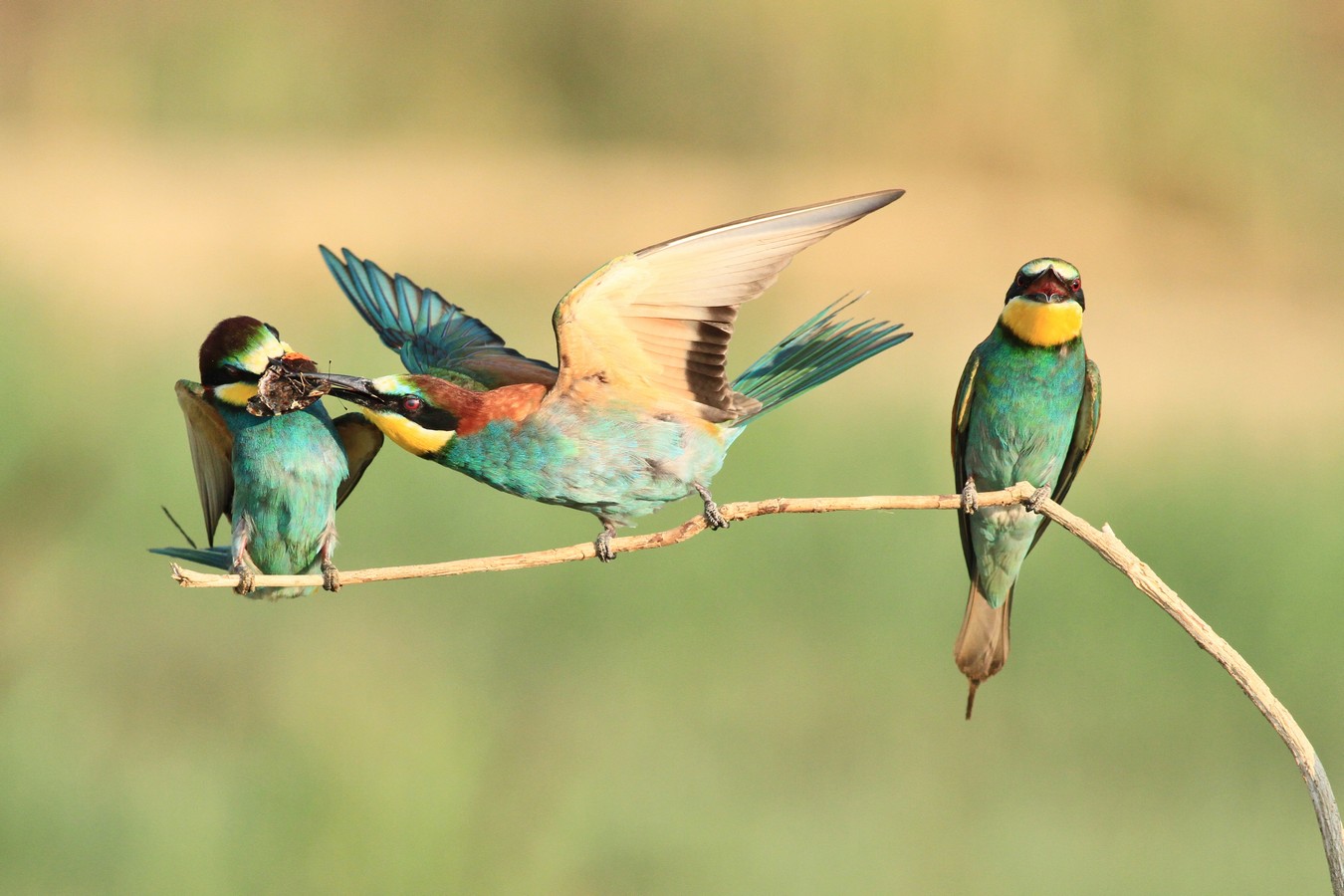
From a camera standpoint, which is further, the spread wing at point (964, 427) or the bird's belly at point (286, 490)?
the spread wing at point (964, 427)

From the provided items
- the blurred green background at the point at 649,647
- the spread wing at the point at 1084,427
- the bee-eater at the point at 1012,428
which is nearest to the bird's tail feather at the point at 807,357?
the bee-eater at the point at 1012,428

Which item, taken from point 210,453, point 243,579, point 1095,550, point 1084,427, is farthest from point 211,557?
point 1095,550

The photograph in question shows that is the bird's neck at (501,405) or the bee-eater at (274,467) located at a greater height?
the bird's neck at (501,405)

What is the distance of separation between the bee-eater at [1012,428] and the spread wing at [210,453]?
1.19 m

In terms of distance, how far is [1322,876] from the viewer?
176 inches

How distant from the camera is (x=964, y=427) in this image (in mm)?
2840

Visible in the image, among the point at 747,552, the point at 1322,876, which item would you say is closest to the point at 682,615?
the point at 747,552

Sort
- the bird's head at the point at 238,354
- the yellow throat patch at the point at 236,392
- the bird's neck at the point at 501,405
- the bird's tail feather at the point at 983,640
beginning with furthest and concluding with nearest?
the bird's tail feather at the point at 983,640 → the yellow throat patch at the point at 236,392 → the bird's head at the point at 238,354 → the bird's neck at the point at 501,405

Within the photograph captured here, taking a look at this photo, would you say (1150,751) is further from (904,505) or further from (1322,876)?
(904,505)

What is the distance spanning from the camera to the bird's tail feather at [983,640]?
2602mm

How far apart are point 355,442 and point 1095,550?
126 centimetres

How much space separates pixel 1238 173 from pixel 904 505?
6557 millimetres

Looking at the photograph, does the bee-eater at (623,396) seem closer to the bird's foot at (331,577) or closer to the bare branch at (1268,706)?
the bird's foot at (331,577)

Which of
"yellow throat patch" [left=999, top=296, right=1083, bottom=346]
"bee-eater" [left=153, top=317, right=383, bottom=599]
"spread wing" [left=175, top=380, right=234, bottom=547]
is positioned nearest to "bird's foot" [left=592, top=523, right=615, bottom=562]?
"bee-eater" [left=153, top=317, right=383, bottom=599]
